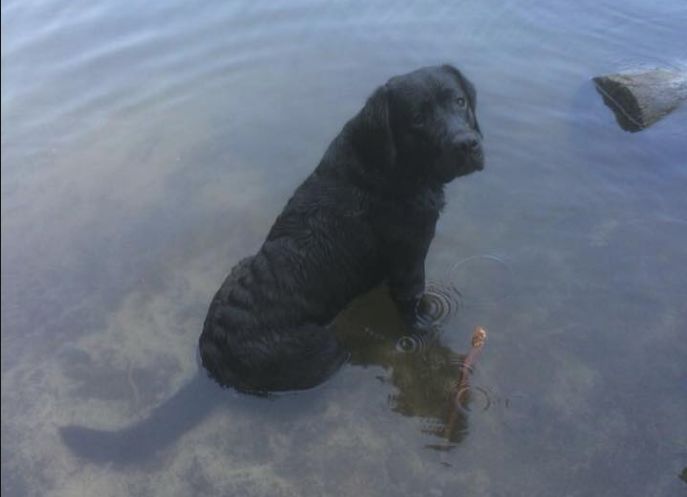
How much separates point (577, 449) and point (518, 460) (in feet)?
1.28

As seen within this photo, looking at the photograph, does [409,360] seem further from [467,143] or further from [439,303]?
[467,143]

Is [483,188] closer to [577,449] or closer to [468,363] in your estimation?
[468,363]

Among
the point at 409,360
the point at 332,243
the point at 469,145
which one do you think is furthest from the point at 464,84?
the point at 409,360

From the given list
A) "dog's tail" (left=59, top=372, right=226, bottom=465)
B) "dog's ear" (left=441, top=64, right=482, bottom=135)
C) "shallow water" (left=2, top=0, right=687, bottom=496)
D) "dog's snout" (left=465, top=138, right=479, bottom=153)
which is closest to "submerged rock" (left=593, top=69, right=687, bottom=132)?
"shallow water" (left=2, top=0, right=687, bottom=496)

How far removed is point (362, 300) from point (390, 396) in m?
0.93

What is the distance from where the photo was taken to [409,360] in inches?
210

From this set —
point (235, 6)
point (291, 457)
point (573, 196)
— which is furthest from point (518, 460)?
point (235, 6)

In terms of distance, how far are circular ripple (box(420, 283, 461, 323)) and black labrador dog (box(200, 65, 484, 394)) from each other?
1.82 feet

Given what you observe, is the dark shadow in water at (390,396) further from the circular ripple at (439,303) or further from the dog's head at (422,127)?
the dog's head at (422,127)

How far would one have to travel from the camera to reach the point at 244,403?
16.7ft

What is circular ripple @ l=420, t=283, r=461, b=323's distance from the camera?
554 centimetres

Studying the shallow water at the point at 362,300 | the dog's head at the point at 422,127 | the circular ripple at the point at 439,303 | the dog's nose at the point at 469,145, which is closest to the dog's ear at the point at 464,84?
the dog's head at the point at 422,127

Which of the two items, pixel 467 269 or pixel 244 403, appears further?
pixel 467 269

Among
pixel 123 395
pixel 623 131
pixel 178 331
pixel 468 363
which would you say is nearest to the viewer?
pixel 468 363
